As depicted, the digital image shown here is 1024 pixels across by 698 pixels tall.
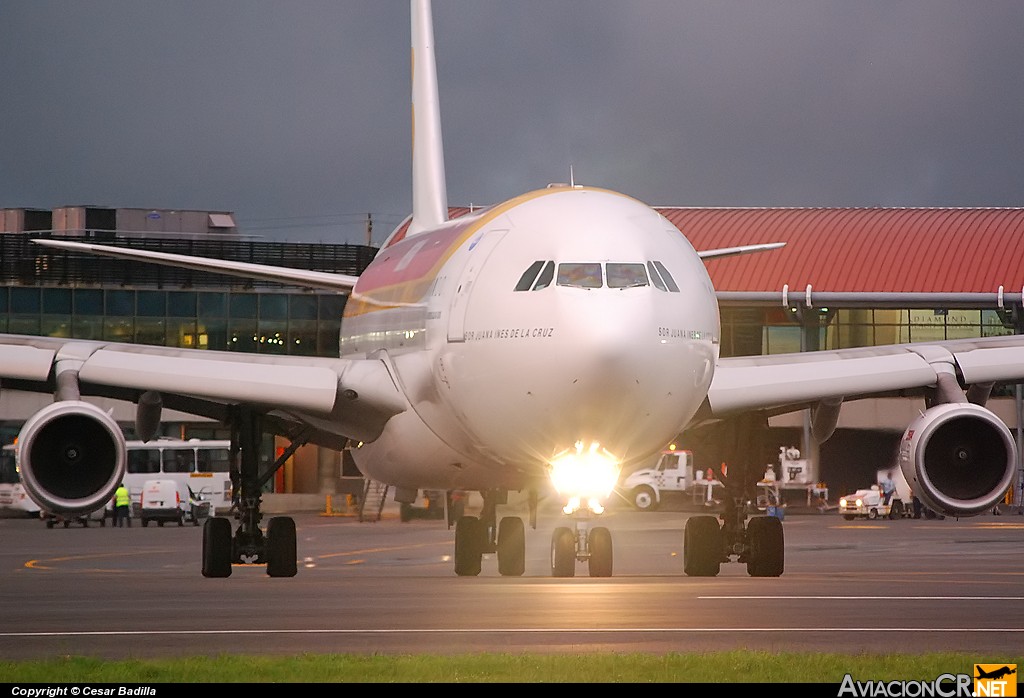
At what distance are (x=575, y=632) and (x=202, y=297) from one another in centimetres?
7199

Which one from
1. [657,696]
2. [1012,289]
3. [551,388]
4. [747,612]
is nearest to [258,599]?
[551,388]

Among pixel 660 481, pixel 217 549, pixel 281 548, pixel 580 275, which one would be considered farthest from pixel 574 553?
pixel 660 481

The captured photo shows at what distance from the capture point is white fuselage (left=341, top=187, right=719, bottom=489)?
19.8 meters

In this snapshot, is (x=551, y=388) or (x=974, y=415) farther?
(x=974, y=415)

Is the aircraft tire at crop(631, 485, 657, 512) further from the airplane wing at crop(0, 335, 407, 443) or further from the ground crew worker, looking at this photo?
the airplane wing at crop(0, 335, 407, 443)

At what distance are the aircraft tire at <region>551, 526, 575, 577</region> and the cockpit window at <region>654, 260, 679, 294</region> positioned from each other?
7198mm

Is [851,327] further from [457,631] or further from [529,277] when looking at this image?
[457,631]

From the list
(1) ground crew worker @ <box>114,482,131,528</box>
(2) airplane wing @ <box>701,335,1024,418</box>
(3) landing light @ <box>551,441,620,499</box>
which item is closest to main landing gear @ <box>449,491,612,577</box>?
(2) airplane wing @ <box>701,335,1024,418</box>

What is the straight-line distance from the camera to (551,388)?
2000 cm

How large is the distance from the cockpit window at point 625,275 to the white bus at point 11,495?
54742 mm

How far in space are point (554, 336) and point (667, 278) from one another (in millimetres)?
1716

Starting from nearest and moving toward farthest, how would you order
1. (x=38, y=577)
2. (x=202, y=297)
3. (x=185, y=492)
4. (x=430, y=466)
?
(x=430, y=466) → (x=38, y=577) → (x=185, y=492) → (x=202, y=297)

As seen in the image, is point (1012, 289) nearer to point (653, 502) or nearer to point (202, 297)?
point (653, 502)

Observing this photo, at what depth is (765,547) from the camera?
84.8 feet
